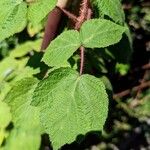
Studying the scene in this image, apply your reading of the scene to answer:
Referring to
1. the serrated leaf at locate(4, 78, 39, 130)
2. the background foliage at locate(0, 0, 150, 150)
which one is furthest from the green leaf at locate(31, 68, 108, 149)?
the serrated leaf at locate(4, 78, 39, 130)

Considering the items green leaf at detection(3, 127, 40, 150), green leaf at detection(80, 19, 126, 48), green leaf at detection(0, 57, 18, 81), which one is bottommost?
green leaf at detection(3, 127, 40, 150)

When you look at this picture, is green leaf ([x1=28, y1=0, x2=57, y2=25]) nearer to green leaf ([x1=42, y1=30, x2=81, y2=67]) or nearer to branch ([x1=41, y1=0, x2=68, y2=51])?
green leaf ([x1=42, y1=30, x2=81, y2=67])

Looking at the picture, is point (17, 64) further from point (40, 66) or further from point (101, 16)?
point (101, 16)

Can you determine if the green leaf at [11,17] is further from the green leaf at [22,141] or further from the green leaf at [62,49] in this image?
the green leaf at [22,141]

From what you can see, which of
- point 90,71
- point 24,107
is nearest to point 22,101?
point 24,107


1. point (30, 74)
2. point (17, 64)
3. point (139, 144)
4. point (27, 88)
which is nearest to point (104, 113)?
point (27, 88)

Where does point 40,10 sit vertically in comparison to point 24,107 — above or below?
above

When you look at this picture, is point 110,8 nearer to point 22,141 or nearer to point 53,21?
point 53,21
